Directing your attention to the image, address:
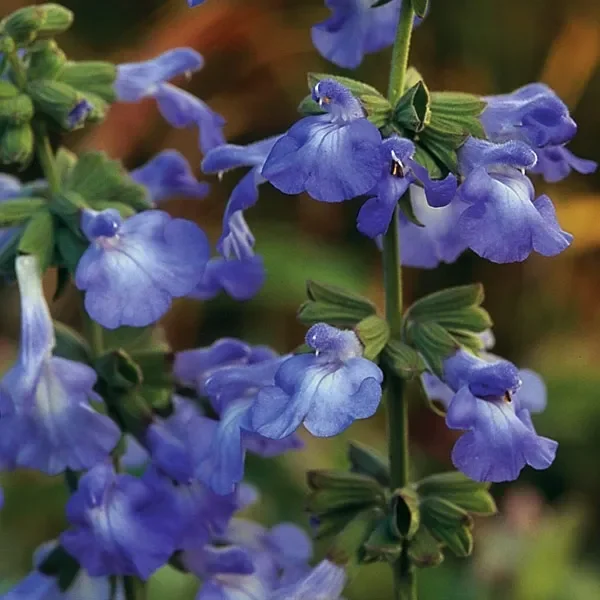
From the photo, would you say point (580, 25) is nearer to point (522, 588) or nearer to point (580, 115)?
point (580, 115)

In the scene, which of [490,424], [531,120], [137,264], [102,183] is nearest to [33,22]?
[102,183]

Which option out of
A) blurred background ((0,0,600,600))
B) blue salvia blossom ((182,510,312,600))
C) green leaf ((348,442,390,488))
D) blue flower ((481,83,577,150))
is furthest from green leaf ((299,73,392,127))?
blurred background ((0,0,600,600))

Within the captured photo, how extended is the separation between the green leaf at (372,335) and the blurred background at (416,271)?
126cm

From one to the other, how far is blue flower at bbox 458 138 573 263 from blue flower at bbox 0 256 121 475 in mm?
576

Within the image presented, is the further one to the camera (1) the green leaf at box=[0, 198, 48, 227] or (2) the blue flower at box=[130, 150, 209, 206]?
(2) the blue flower at box=[130, 150, 209, 206]

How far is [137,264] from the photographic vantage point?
1.50 m

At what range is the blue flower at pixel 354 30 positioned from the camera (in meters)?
1.57

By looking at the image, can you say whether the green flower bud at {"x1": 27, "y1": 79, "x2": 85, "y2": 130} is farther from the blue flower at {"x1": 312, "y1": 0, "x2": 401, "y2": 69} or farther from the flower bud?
the blue flower at {"x1": 312, "y1": 0, "x2": 401, "y2": 69}

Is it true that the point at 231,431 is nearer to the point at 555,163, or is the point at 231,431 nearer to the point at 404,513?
the point at 404,513

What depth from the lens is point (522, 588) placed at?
2533 millimetres

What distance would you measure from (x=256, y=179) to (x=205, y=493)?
462mm

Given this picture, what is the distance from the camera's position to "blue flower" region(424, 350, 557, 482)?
1268 mm

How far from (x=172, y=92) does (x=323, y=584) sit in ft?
2.63

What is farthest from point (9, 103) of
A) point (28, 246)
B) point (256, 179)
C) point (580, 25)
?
point (580, 25)
